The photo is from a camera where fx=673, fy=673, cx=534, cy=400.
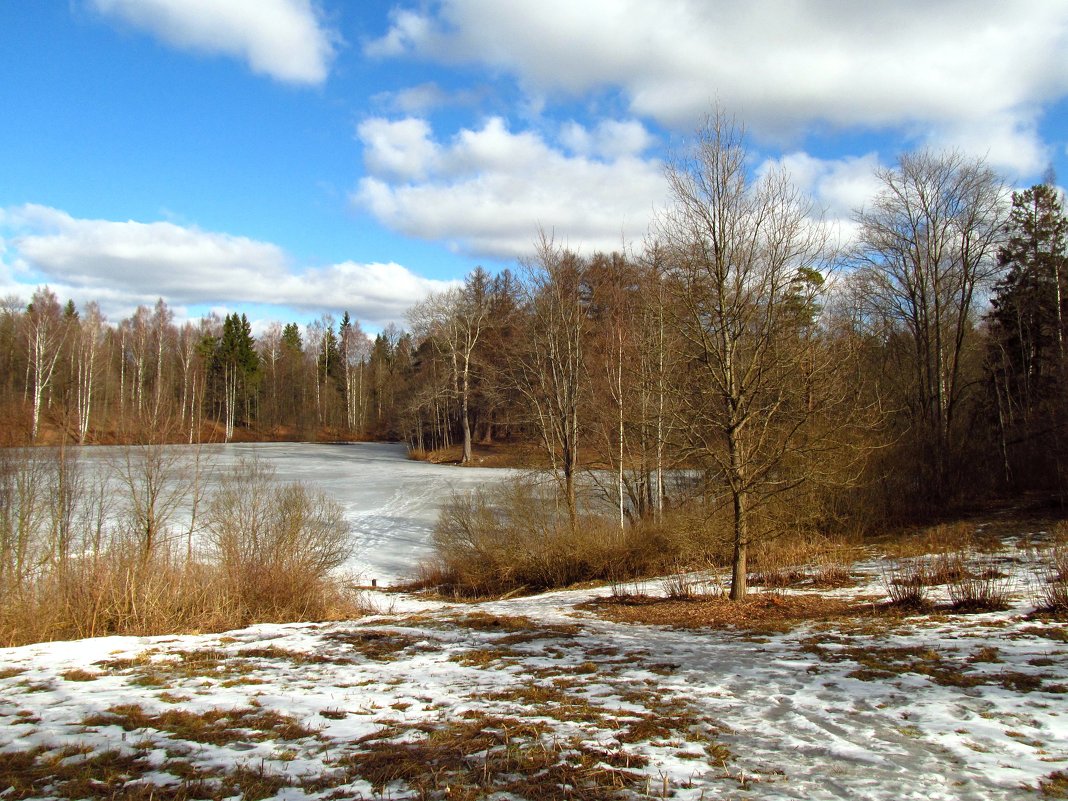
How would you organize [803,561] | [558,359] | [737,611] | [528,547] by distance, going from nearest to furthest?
[737,611]
[803,561]
[528,547]
[558,359]

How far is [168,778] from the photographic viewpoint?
3.88 m

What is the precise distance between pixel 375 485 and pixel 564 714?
1402 inches

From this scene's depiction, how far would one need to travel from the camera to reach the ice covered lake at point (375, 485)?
2306 centimetres

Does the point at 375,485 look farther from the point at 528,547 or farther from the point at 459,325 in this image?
the point at 528,547

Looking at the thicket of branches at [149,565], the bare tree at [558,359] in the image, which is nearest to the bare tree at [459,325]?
the bare tree at [558,359]

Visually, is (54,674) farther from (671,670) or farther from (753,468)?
(753,468)

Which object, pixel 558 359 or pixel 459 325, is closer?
pixel 558 359

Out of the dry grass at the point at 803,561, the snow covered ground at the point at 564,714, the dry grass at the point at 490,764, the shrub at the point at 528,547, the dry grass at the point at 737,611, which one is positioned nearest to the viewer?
the dry grass at the point at 490,764

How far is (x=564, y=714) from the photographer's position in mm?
5016

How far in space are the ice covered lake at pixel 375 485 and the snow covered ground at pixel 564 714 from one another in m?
12.1

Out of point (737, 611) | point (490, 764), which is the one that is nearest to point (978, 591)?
point (737, 611)

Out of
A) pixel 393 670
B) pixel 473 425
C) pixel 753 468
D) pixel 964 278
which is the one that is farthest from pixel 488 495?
pixel 473 425

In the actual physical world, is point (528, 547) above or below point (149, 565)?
below

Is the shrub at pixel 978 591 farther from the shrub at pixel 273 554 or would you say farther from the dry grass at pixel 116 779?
the shrub at pixel 273 554
